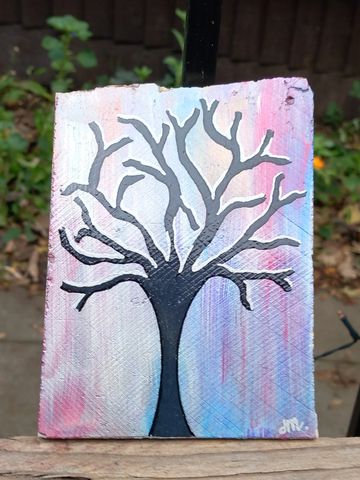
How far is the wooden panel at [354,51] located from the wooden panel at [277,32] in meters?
0.27

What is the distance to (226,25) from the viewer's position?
120 inches

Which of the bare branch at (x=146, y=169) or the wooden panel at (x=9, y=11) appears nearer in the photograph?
the bare branch at (x=146, y=169)

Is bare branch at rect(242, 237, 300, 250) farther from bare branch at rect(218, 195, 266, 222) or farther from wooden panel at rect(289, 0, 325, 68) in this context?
wooden panel at rect(289, 0, 325, 68)

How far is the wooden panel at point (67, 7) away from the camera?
3.03 meters

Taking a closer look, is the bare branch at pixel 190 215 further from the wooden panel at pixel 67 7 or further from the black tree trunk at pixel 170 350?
the wooden panel at pixel 67 7

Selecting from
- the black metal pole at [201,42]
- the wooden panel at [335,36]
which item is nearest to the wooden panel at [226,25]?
the wooden panel at [335,36]

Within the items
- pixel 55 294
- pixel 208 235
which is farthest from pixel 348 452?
pixel 55 294

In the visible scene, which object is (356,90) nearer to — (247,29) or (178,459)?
(247,29)

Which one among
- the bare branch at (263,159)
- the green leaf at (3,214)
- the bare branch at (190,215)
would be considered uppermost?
the green leaf at (3,214)

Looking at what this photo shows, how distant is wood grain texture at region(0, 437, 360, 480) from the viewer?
990 millimetres

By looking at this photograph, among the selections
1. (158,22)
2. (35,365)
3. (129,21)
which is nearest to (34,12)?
(129,21)

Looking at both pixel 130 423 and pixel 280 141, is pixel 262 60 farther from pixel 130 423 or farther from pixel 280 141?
pixel 130 423
